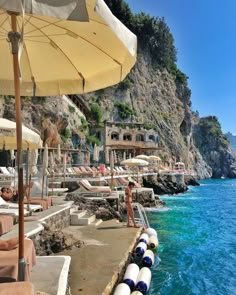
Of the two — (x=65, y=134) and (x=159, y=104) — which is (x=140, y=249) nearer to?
(x=65, y=134)

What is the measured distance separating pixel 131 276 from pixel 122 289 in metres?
0.84

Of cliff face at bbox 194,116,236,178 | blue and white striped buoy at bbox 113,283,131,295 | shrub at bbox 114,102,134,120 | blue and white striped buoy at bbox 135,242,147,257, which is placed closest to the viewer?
blue and white striped buoy at bbox 113,283,131,295

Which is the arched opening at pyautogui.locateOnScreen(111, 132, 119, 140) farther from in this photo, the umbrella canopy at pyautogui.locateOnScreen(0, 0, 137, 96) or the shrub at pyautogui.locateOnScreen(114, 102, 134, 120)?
the umbrella canopy at pyautogui.locateOnScreen(0, 0, 137, 96)

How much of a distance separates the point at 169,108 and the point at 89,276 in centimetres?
6926

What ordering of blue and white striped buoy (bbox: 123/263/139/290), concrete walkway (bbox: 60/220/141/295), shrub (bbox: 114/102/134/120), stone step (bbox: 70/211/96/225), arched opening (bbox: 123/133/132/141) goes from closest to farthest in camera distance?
concrete walkway (bbox: 60/220/141/295)
blue and white striped buoy (bbox: 123/263/139/290)
stone step (bbox: 70/211/96/225)
arched opening (bbox: 123/133/132/141)
shrub (bbox: 114/102/134/120)

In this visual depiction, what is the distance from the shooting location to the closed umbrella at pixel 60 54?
3.18 metres

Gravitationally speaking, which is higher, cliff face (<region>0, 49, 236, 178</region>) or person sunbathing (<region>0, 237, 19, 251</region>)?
cliff face (<region>0, 49, 236, 178</region>)

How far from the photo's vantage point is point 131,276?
7473 millimetres

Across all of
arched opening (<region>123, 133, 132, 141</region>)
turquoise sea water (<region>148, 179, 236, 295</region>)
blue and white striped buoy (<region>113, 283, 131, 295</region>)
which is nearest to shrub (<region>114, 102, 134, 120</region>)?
arched opening (<region>123, 133, 132, 141</region>)

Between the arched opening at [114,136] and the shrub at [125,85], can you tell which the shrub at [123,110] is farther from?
the arched opening at [114,136]

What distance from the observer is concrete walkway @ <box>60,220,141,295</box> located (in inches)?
249

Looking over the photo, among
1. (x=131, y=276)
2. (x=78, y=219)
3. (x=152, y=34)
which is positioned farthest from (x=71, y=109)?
(x=152, y=34)

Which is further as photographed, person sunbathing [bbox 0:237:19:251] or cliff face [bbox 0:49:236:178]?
cliff face [bbox 0:49:236:178]

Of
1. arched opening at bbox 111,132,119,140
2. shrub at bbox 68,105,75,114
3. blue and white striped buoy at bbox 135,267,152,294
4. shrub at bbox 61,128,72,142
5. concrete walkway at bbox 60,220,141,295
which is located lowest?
blue and white striped buoy at bbox 135,267,152,294
